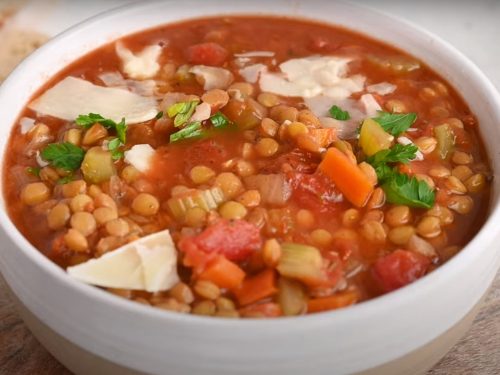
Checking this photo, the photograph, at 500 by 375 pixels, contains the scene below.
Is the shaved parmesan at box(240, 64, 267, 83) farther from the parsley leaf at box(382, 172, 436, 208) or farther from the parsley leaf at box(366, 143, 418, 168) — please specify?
the parsley leaf at box(382, 172, 436, 208)

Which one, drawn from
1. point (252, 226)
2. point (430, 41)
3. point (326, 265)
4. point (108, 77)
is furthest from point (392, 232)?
point (108, 77)

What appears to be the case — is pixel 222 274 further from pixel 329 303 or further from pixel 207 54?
pixel 207 54

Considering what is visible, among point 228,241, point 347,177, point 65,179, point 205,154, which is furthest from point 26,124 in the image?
point 347,177

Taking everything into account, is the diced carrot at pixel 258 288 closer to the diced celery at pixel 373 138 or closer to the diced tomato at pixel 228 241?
the diced tomato at pixel 228 241

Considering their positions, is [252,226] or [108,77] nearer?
[252,226]

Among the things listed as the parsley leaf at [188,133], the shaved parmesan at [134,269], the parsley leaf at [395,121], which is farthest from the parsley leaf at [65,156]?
the parsley leaf at [395,121]

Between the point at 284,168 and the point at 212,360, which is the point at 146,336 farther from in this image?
the point at 284,168
